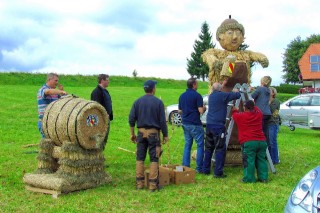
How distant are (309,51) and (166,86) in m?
19.7

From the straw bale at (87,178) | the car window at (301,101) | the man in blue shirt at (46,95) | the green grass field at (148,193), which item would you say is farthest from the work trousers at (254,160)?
the car window at (301,101)

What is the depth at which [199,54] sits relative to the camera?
2746 inches

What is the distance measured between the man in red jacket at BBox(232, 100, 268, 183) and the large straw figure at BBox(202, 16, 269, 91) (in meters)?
1.33

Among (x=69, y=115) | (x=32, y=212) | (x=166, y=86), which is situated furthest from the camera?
(x=166, y=86)

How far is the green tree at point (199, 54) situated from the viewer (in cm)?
6856

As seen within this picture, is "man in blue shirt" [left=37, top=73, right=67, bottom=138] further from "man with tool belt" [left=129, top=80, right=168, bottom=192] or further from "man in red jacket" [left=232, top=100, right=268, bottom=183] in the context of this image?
"man in red jacket" [left=232, top=100, right=268, bottom=183]

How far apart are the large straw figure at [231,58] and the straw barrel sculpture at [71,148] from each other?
2.95 meters

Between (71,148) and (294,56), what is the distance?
2474 inches

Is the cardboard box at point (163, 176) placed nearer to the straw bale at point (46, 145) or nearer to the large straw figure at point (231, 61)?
the straw bale at point (46, 145)

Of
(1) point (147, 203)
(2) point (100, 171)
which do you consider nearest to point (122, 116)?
(2) point (100, 171)

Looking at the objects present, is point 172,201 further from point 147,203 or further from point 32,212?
point 32,212

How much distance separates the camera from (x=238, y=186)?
799 cm

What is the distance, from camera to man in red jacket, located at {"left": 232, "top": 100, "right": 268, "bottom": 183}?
8.28 metres

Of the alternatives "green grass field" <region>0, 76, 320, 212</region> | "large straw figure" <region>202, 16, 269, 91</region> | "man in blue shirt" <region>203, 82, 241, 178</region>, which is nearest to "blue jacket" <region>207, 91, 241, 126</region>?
"man in blue shirt" <region>203, 82, 241, 178</region>
